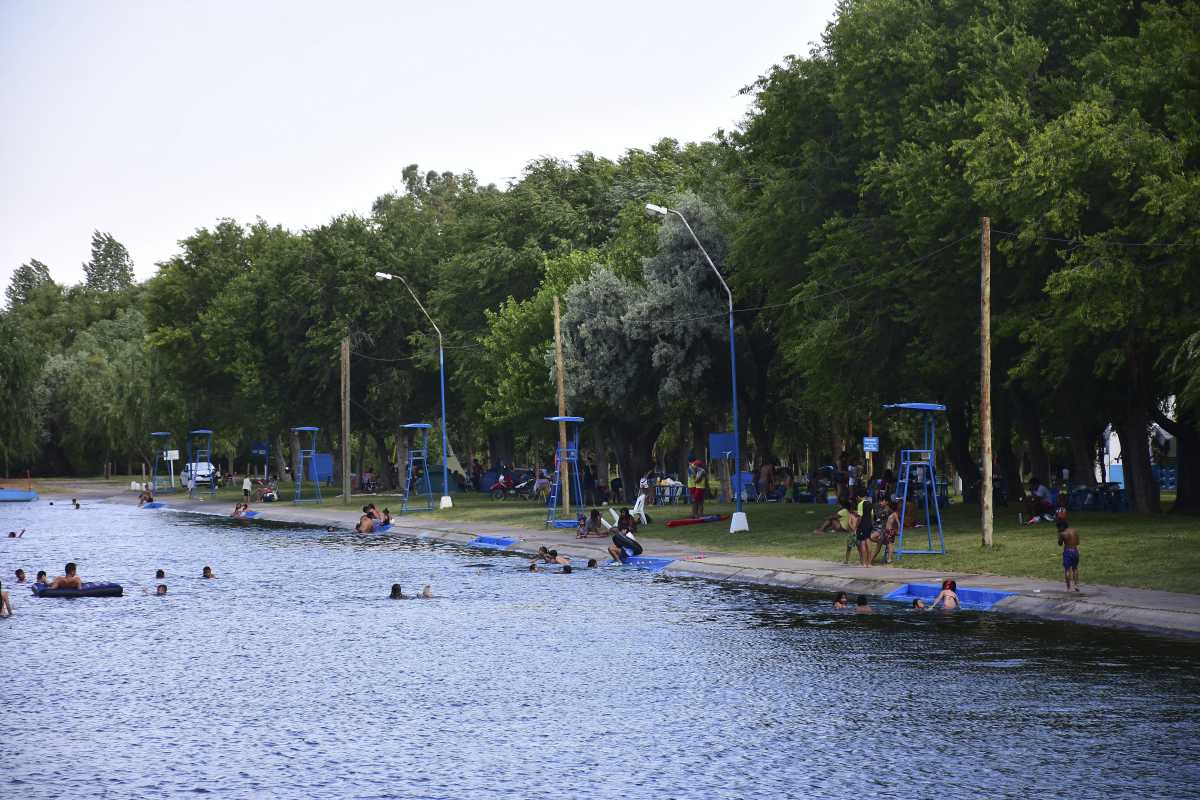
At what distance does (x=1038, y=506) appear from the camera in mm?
37594

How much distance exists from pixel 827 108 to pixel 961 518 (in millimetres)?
13015

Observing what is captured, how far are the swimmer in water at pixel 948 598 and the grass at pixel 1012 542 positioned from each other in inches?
109

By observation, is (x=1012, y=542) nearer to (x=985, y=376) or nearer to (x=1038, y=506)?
(x=985, y=376)

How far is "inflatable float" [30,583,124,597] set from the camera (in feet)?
96.6

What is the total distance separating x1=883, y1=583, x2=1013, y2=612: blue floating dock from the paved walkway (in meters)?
0.24

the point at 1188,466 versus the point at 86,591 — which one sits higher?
the point at 1188,466

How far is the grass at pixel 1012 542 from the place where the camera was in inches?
1026

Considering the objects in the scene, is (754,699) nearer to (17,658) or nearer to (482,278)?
(17,658)

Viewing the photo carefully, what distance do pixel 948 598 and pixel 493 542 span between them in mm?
20929

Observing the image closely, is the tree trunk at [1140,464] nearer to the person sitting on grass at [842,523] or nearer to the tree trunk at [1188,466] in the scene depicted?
the tree trunk at [1188,466]

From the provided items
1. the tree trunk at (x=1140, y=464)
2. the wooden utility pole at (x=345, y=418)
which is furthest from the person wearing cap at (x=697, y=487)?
the wooden utility pole at (x=345, y=418)

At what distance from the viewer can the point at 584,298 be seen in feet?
181

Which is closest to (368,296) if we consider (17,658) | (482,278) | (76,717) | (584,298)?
(482,278)

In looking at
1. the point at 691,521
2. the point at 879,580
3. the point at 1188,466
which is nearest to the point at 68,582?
the point at 879,580
